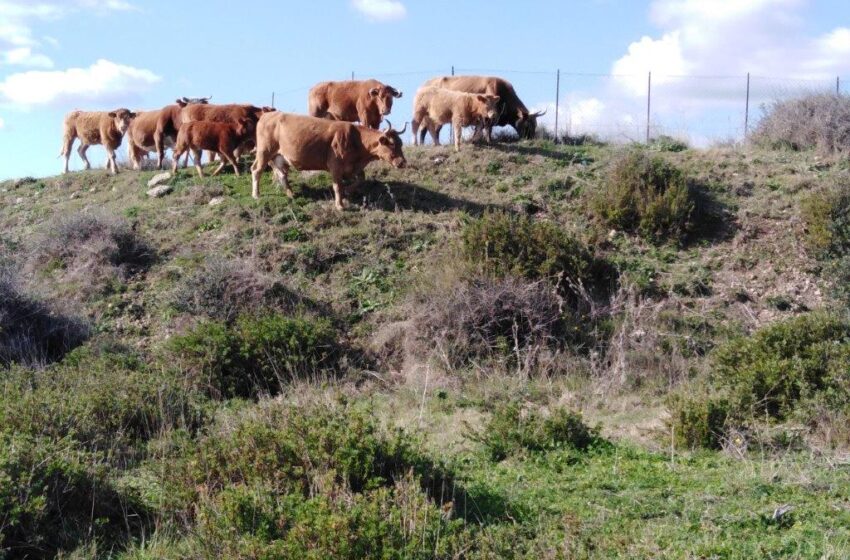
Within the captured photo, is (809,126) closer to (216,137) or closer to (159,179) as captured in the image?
(216,137)

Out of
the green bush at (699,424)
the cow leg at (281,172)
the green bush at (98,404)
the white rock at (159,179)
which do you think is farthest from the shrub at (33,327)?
the green bush at (699,424)

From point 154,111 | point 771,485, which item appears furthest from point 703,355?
point 154,111

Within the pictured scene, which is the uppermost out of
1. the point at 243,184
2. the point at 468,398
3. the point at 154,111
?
the point at 154,111

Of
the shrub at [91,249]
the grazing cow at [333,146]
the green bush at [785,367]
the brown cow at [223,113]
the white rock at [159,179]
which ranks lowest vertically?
the green bush at [785,367]

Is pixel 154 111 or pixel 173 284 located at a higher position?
pixel 154 111

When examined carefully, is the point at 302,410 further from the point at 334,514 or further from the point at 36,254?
the point at 36,254

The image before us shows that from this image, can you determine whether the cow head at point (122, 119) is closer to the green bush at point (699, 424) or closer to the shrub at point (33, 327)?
the shrub at point (33, 327)

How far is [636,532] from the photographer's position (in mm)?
6660

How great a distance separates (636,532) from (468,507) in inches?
52.0

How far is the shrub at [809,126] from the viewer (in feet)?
69.7

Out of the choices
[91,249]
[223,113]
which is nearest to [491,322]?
[91,249]

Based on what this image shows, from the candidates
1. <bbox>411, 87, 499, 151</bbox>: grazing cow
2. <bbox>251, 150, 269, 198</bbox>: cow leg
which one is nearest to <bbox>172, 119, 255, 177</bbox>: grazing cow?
<bbox>251, 150, 269, 198</bbox>: cow leg

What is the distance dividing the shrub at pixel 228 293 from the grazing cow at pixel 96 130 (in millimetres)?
10036

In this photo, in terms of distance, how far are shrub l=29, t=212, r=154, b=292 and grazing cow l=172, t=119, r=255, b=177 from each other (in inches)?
102
